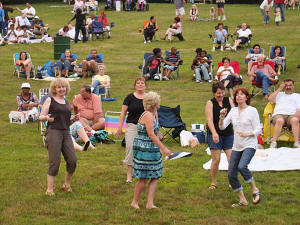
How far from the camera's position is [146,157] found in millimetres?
7969

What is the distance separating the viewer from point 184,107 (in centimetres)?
1684

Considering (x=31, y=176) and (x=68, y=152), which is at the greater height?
(x=68, y=152)

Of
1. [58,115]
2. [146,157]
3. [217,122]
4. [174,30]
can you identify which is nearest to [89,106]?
[58,115]

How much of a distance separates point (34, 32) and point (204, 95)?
49.9 feet

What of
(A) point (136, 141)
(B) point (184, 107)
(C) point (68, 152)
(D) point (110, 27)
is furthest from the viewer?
(D) point (110, 27)

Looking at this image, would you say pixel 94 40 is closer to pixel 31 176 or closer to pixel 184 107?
pixel 184 107

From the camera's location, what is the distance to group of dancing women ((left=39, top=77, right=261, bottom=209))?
7957 millimetres

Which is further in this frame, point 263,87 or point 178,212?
point 263,87

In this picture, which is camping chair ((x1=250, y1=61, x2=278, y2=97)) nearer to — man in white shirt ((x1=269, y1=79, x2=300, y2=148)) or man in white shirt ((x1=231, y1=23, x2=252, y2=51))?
man in white shirt ((x1=269, y1=79, x2=300, y2=148))

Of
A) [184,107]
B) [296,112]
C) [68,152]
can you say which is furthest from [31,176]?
[184,107]

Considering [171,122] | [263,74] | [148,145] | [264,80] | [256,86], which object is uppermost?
[148,145]

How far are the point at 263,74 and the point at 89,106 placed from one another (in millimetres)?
6464

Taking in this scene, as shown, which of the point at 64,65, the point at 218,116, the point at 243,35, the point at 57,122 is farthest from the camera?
the point at 243,35

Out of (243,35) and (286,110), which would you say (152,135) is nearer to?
(286,110)
